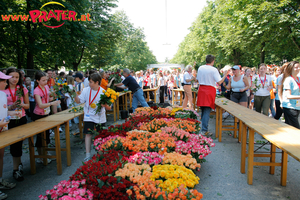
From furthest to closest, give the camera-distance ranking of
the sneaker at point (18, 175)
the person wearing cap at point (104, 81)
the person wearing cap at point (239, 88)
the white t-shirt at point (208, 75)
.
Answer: the person wearing cap at point (104, 81)
the person wearing cap at point (239, 88)
the white t-shirt at point (208, 75)
the sneaker at point (18, 175)

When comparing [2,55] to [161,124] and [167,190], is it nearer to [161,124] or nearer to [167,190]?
[161,124]

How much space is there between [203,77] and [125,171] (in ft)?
12.3

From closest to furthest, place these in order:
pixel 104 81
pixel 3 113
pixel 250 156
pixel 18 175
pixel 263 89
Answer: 1. pixel 3 113
2. pixel 250 156
3. pixel 18 175
4. pixel 263 89
5. pixel 104 81

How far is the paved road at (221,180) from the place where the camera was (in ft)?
10.9

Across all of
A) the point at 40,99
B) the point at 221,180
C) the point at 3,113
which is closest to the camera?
the point at 3,113

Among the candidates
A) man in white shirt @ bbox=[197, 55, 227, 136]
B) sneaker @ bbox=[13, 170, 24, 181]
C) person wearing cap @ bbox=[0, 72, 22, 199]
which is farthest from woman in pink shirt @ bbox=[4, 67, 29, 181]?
man in white shirt @ bbox=[197, 55, 227, 136]

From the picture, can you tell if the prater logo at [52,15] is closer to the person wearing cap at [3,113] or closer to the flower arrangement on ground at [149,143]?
the person wearing cap at [3,113]

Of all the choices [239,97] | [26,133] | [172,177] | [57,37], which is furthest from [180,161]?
[57,37]

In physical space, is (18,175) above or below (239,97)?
below

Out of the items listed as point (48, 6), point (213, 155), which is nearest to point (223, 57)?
point (48, 6)

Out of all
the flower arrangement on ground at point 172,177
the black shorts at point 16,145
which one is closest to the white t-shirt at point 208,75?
the flower arrangement on ground at point 172,177

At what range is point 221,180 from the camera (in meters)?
3.76

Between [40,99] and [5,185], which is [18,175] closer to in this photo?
[5,185]

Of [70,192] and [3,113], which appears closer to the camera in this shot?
[70,192]
